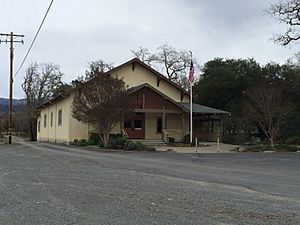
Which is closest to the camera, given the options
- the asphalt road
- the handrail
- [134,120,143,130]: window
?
the asphalt road

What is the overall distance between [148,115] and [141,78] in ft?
14.0

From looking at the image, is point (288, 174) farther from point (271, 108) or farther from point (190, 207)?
point (271, 108)

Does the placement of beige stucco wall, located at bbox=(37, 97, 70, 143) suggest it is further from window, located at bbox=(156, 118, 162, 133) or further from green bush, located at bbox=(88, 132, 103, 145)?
window, located at bbox=(156, 118, 162, 133)

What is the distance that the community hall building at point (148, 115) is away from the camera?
35.5 meters

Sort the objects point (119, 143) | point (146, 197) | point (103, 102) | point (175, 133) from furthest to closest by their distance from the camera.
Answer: point (175, 133)
point (119, 143)
point (103, 102)
point (146, 197)

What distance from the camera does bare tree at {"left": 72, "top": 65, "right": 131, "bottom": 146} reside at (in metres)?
28.4

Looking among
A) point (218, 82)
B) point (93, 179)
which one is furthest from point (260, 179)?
point (218, 82)

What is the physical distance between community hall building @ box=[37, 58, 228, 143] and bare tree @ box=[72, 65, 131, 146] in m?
3.43

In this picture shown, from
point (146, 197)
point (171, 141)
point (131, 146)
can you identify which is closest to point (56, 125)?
point (171, 141)

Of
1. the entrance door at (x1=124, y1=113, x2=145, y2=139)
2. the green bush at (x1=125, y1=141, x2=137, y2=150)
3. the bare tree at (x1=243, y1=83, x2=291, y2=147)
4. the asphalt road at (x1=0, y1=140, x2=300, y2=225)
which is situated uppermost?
the bare tree at (x1=243, y1=83, x2=291, y2=147)

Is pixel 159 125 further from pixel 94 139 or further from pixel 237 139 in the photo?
pixel 94 139

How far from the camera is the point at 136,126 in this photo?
3806 cm

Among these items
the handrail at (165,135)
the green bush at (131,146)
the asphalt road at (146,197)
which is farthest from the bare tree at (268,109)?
the asphalt road at (146,197)

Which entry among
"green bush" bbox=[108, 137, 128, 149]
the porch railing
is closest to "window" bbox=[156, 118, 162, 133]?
the porch railing
